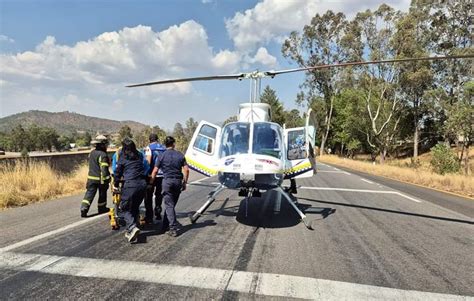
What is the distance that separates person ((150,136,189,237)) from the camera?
6.77 meters

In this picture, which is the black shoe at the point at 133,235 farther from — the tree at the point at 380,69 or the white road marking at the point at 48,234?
the tree at the point at 380,69

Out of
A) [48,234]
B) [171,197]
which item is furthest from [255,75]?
[48,234]

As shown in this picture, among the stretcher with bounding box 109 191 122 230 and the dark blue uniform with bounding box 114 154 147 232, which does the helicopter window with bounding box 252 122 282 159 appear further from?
the stretcher with bounding box 109 191 122 230

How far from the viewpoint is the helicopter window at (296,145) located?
8.77 metres

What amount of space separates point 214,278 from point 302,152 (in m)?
4.89

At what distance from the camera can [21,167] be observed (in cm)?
1295

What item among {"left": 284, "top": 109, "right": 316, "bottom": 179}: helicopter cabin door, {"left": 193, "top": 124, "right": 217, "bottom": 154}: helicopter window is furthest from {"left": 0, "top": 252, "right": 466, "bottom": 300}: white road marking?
{"left": 284, "top": 109, "right": 316, "bottom": 179}: helicopter cabin door

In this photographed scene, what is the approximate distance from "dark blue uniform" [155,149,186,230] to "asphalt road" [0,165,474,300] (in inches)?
16.1

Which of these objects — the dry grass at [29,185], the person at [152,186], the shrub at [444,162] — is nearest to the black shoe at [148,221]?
the person at [152,186]

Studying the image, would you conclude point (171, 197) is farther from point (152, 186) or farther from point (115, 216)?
point (115, 216)

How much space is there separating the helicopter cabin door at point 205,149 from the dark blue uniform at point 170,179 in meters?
1.34

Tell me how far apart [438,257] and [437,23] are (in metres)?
43.9

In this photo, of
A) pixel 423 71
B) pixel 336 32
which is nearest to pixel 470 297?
pixel 423 71

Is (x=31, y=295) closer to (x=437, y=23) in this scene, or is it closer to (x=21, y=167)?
(x=21, y=167)
